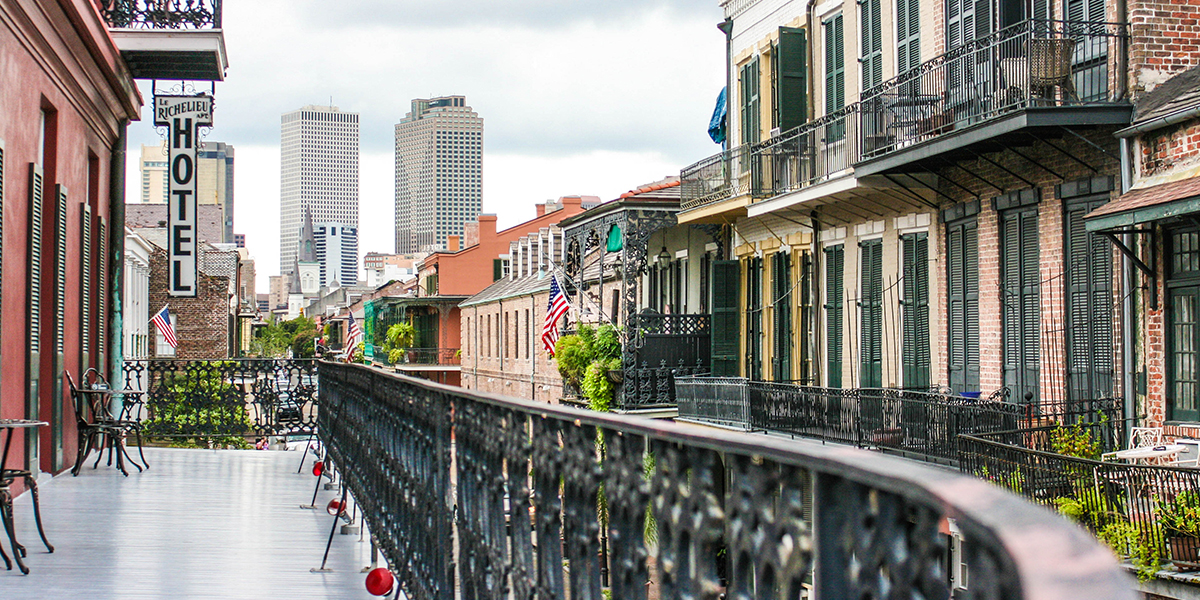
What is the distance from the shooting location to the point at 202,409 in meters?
16.1

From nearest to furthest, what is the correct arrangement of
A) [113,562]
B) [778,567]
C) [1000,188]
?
[778,567]
[113,562]
[1000,188]

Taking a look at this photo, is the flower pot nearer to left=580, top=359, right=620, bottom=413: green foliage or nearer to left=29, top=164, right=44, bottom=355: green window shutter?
left=29, top=164, right=44, bottom=355: green window shutter

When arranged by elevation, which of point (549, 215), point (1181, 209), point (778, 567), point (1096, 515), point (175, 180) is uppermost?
point (549, 215)

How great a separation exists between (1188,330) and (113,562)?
10244 mm

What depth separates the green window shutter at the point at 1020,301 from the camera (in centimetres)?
1457

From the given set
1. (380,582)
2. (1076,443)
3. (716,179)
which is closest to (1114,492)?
(1076,443)

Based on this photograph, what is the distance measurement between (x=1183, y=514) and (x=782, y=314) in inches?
485

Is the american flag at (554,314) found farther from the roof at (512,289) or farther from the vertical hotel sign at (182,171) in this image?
the vertical hotel sign at (182,171)

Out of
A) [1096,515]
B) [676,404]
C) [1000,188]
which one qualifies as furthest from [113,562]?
[676,404]

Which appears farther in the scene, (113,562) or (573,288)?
(573,288)

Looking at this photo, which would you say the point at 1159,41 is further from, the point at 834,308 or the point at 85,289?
the point at 85,289

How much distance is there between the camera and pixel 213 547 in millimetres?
7984

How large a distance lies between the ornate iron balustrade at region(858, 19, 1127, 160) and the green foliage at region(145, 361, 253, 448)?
9761 millimetres

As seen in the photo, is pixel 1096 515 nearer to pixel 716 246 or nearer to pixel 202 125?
pixel 202 125
